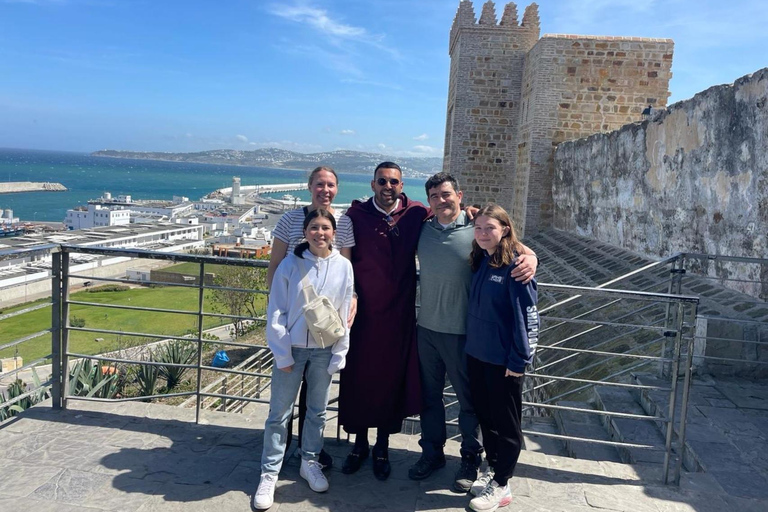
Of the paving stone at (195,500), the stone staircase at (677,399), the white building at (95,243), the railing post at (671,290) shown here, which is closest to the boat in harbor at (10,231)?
the white building at (95,243)

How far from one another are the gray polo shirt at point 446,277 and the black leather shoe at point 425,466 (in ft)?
2.39

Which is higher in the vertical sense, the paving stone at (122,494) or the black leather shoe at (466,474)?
the black leather shoe at (466,474)

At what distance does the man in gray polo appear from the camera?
297 centimetres

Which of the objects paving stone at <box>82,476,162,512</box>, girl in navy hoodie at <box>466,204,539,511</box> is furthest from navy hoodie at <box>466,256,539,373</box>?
paving stone at <box>82,476,162,512</box>

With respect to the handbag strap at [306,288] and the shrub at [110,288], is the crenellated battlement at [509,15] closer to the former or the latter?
the handbag strap at [306,288]

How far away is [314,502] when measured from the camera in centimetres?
278

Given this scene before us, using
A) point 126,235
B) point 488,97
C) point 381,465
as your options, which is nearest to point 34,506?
point 381,465

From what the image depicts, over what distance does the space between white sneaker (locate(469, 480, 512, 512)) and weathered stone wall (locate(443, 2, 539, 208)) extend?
461 inches

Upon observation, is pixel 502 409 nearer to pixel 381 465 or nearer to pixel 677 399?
pixel 381 465

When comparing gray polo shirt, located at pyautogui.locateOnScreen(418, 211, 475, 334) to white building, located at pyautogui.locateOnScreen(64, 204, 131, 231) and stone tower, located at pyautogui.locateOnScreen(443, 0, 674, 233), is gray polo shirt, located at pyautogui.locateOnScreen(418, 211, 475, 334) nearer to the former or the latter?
stone tower, located at pyautogui.locateOnScreen(443, 0, 674, 233)

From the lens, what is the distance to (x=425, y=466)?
3.04 m

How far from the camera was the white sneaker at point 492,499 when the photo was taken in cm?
271

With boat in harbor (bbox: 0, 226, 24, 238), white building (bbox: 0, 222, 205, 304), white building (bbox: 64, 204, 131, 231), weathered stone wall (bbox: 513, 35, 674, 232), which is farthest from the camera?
white building (bbox: 64, 204, 131, 231)

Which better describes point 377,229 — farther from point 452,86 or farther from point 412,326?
point 452,86
